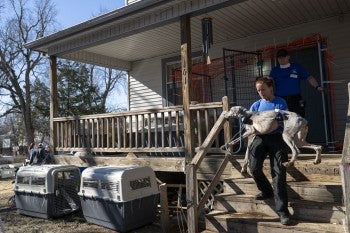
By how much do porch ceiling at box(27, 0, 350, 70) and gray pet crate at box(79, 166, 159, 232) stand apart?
10.4ft

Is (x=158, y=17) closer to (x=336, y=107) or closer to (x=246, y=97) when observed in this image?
(x=246, y=97)

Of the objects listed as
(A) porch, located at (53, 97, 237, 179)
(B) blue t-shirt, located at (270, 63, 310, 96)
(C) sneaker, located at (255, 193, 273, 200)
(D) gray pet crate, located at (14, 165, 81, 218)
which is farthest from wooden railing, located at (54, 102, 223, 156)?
(C) sneaker, located at (255, 193, 273, 200)

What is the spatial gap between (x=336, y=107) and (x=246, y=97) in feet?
6.66

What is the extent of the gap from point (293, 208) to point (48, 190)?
16.0 feet

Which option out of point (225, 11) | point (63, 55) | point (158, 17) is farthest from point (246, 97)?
point (63, 55)

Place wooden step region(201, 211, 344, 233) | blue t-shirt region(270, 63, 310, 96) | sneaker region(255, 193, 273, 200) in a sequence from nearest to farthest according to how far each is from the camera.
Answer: wooden step region(201, 211, 344, 233), sneaker region(255, 193, 273, 200), blue t-shirt region(270, 63, 310, 96)

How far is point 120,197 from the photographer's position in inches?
256

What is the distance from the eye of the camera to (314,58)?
8719 mm

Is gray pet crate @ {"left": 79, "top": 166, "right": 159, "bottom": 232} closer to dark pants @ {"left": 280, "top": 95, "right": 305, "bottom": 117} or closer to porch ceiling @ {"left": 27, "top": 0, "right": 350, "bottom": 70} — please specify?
dark pants @ {"left": 280, "top": 95, "right": 305, "bottom": 117}

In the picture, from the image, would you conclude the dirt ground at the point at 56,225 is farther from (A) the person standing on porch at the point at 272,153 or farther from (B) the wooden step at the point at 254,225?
(A) the person standing on porch at the point at 272,153

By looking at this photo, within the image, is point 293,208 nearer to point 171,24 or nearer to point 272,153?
point 272,153

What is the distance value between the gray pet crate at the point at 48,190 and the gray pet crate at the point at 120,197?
0.82 m

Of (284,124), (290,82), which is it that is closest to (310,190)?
(284,124)

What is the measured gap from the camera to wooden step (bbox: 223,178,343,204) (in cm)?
485
